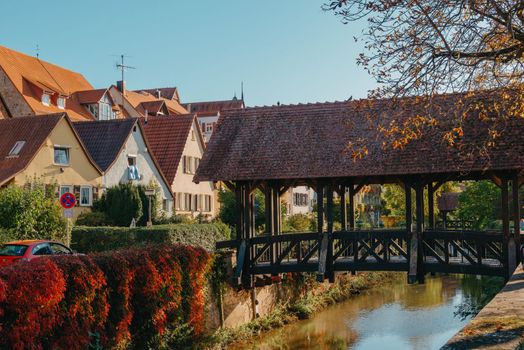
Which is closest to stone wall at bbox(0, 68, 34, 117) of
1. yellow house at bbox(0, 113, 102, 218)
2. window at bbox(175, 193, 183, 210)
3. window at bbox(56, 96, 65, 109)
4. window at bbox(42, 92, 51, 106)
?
window at bbox(42, 92, 51, 106)

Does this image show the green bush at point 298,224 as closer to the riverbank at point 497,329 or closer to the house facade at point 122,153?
the house facade at point 122,153

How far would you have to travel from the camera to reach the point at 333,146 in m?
22.1

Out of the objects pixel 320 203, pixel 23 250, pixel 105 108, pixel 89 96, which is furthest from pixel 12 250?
pixel 105 108

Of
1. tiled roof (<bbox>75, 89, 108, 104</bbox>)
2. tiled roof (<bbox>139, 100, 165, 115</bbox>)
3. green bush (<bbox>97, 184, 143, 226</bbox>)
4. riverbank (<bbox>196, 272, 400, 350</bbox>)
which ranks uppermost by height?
tiled roof (<bbox>139, 100, 165, 115</bbox>)

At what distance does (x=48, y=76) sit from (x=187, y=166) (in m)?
11.9

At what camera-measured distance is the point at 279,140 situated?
919 inches

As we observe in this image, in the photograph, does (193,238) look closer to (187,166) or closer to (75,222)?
(75,222)

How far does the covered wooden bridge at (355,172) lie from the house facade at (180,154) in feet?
66.7

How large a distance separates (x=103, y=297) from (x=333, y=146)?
9.55 m

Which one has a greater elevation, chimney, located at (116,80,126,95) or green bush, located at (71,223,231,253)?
chimney, located at (116,80,126,95)

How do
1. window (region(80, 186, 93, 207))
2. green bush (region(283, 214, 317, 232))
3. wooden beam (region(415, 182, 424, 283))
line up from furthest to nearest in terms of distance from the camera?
green bush (region(283, 214, 317, 232)), window (region(80, 186, 93, 207)), wooden beam (region(415, 182, 424, 283))

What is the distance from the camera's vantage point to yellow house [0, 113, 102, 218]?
108 feet

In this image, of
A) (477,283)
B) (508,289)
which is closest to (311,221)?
(477,283)

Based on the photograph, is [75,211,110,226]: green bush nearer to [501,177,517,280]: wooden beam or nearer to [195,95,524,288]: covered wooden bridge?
[195,95,524,288]: covered wooden bridge
